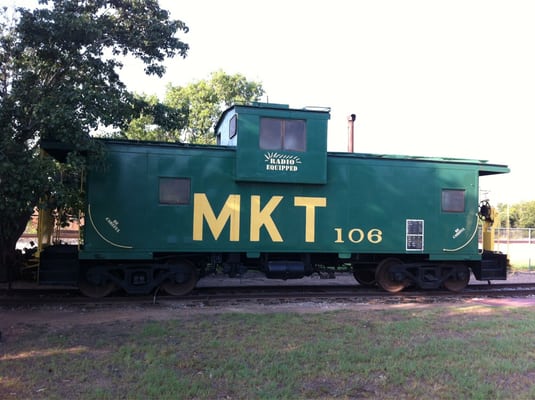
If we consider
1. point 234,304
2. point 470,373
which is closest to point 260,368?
point 470,373

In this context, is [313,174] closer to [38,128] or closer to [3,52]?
[38,128]

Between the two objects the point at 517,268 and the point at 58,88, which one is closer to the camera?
the point at 58,88

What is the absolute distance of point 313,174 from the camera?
10.7 meters

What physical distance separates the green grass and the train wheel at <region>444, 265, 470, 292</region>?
13.2ft

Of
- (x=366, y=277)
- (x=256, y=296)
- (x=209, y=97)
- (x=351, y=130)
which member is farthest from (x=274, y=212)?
(x=209, y=97)

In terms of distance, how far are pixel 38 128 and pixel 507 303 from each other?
33.5ft

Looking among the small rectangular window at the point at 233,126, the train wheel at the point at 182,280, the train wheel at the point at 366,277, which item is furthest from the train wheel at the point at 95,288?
the train wheel at the point at 366,277

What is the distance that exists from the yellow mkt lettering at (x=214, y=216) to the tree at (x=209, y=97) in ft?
42.8

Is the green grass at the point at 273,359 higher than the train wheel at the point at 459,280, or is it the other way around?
the train wheel at the point at 459,280

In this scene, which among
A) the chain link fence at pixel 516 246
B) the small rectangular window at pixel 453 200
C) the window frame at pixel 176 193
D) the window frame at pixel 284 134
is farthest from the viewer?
the chain link fence at pixel 516 246

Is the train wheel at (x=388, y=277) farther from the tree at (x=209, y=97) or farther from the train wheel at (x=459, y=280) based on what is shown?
the tree at (x=209, y=97)

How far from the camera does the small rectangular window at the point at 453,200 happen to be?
11719 millimetres

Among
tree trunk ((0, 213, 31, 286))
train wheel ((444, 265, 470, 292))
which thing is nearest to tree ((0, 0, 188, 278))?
tree trunk ((0, 213, 31, 286))

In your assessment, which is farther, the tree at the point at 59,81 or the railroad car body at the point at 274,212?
the railroad car body at the point at 274,212
